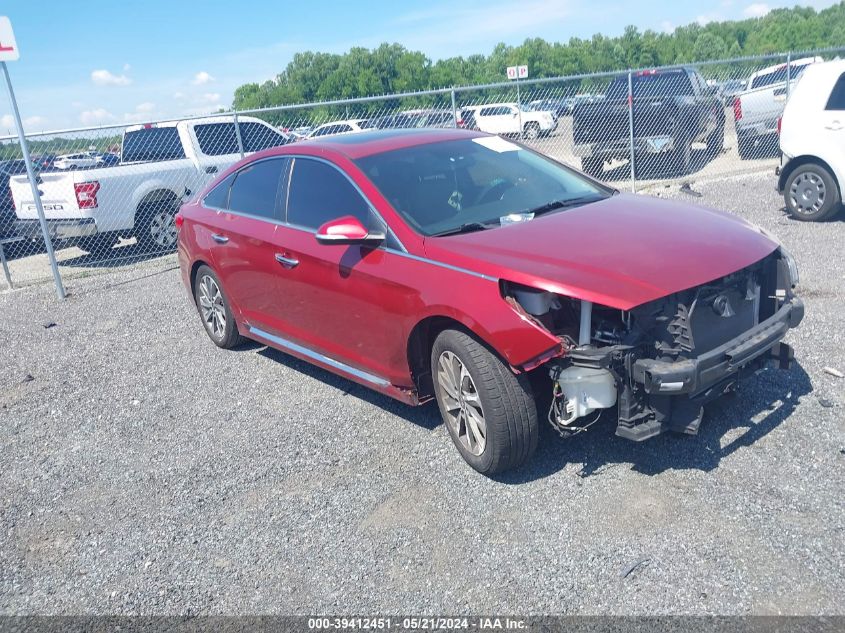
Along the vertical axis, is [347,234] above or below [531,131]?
above

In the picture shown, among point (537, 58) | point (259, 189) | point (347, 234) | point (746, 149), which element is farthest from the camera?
point (537, 58)

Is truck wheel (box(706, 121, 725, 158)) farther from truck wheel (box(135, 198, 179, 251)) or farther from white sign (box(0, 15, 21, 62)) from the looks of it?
white sign (box(0, 15, 21, 62))

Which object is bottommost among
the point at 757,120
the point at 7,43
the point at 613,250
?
the point at 757,120

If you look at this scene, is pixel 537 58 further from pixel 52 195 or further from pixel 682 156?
pixel 52 195

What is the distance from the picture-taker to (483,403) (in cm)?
380

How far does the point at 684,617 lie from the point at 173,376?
15.2ft

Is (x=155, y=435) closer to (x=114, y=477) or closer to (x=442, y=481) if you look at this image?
(x=114, y=477)

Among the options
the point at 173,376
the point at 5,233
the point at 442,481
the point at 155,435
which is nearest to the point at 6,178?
the point at 5,233

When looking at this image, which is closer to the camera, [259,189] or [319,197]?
[319,197]

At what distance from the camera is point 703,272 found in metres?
3.64

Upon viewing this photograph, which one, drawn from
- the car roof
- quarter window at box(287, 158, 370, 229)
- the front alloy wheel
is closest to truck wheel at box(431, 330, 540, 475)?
the front alloy wheel

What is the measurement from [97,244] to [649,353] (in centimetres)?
1133

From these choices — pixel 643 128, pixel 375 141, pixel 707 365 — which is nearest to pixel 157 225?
pixel 375 141

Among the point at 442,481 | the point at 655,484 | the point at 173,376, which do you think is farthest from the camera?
the point at 173,376
